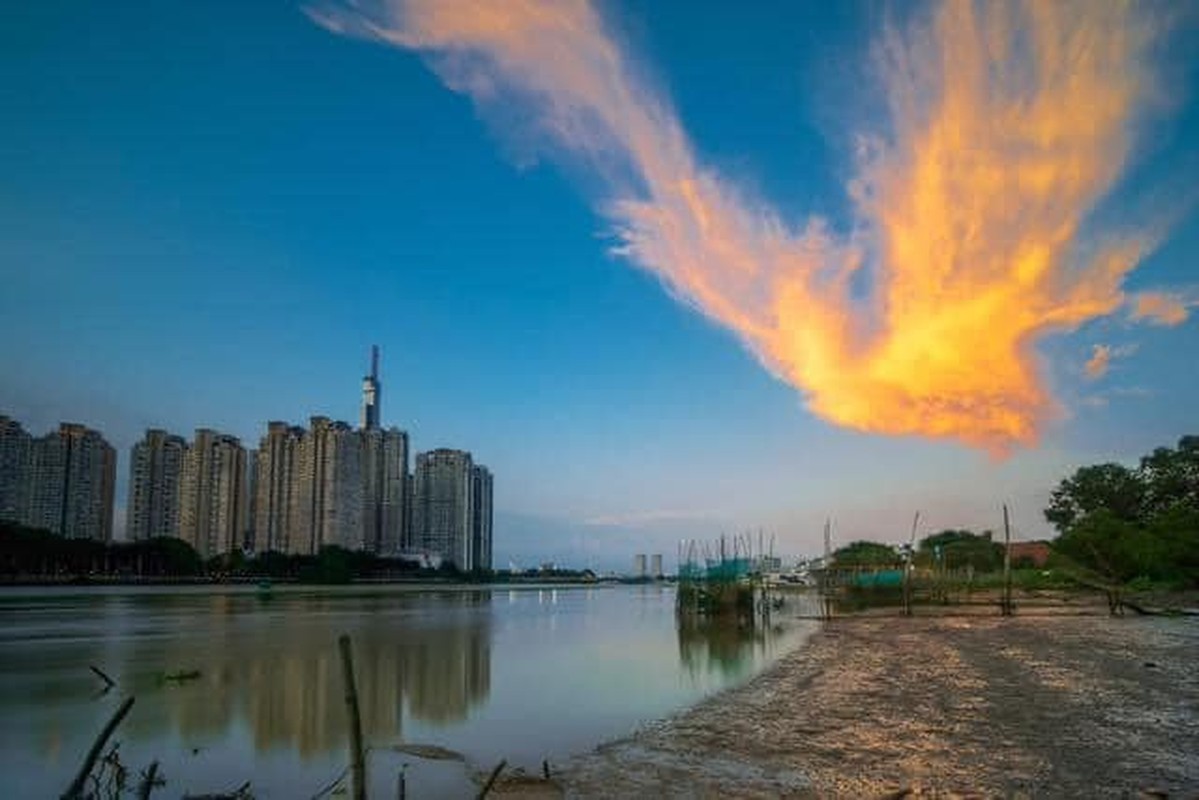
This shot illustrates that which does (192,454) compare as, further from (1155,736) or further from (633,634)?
(1155,736)

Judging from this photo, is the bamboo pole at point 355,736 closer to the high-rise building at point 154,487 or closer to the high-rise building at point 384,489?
the high-rise building at point 154,487

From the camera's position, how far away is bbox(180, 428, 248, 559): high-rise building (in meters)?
126

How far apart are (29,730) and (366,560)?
121722mm

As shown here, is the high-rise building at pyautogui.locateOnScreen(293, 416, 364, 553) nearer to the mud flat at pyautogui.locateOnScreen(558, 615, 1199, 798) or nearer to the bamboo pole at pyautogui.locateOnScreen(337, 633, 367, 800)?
the mud flat at pyautogui.locateOnScreen(558, 615, 1199, 798)

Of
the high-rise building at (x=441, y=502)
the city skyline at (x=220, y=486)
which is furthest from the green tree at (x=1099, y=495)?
the high-rise building at (x=441, y=502)

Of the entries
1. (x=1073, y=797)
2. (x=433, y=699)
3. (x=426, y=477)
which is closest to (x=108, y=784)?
(x=433, y=699)

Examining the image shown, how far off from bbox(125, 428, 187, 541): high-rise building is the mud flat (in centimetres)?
12588

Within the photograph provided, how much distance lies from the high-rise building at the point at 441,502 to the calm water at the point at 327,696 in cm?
14369

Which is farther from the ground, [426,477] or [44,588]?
[426,477]

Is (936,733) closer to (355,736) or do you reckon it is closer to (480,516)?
(355,736)

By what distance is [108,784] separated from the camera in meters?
8.55

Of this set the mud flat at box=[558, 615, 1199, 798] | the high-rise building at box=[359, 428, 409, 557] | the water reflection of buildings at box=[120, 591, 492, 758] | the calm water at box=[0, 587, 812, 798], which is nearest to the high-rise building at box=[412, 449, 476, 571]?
the high-rise building at box=[359, 428, 409, 557]

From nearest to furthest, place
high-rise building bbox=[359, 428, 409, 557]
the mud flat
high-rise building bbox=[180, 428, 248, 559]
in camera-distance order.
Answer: the mud flat < high-rise building bbox=[180, 428, 248, 559] < high-rise building bbox=[359, 428, 409, 557]

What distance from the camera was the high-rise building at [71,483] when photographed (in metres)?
104
